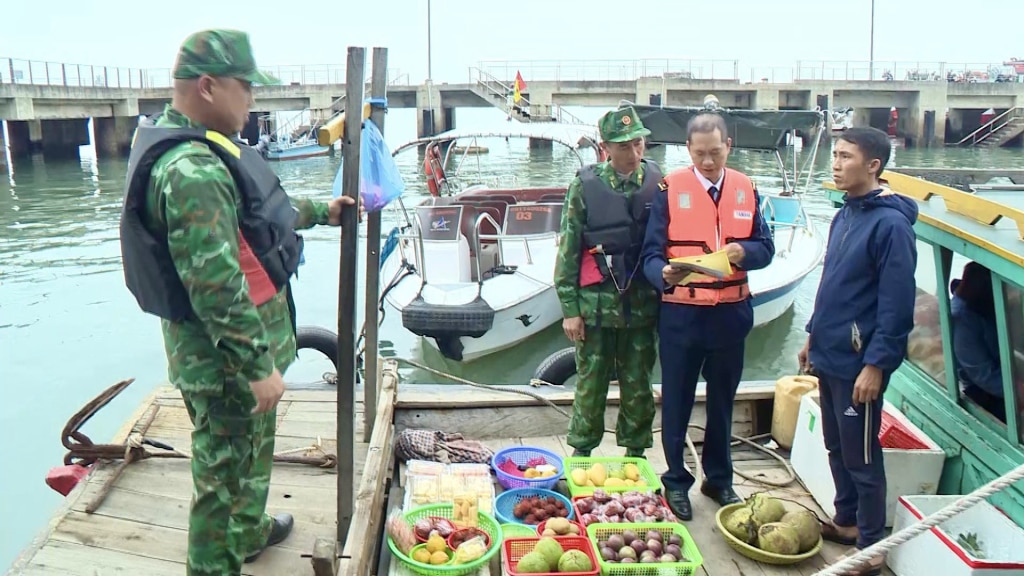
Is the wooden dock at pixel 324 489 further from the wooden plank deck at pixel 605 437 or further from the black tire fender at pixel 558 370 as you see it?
the black tire fender at pixel 558 370

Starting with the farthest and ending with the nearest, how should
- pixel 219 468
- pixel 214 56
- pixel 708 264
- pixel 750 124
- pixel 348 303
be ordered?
pixel 750 124
pixel 708 264
pixel 348 303
pixel 219 468
pixel 214 56

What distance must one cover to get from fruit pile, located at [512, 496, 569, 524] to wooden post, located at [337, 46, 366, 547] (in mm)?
809

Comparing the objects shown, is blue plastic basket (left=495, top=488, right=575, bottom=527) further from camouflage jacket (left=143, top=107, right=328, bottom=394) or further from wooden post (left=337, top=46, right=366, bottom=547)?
camouflage jacket (left=143, top=107, right=328, bottom=394)

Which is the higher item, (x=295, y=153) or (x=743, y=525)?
(x=295, y=153)

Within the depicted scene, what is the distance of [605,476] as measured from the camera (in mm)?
3762

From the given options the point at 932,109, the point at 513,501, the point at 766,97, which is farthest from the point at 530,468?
the point at 932,109

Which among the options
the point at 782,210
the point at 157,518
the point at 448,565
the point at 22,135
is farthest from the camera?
the point at 22,135

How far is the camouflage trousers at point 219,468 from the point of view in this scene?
249cm

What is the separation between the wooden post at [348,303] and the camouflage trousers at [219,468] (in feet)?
1.09

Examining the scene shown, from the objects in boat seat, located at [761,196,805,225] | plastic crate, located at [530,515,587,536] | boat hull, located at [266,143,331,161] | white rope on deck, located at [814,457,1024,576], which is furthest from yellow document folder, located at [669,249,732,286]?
boat hull, located at [266,143,331,161]

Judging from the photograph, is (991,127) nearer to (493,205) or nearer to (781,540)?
(493,205)

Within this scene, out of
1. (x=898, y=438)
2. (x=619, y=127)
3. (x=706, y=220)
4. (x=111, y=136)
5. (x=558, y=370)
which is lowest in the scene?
(x=558, y=370)

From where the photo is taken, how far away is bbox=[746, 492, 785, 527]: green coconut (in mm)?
3354

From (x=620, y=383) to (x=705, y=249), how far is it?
829 millimetres
